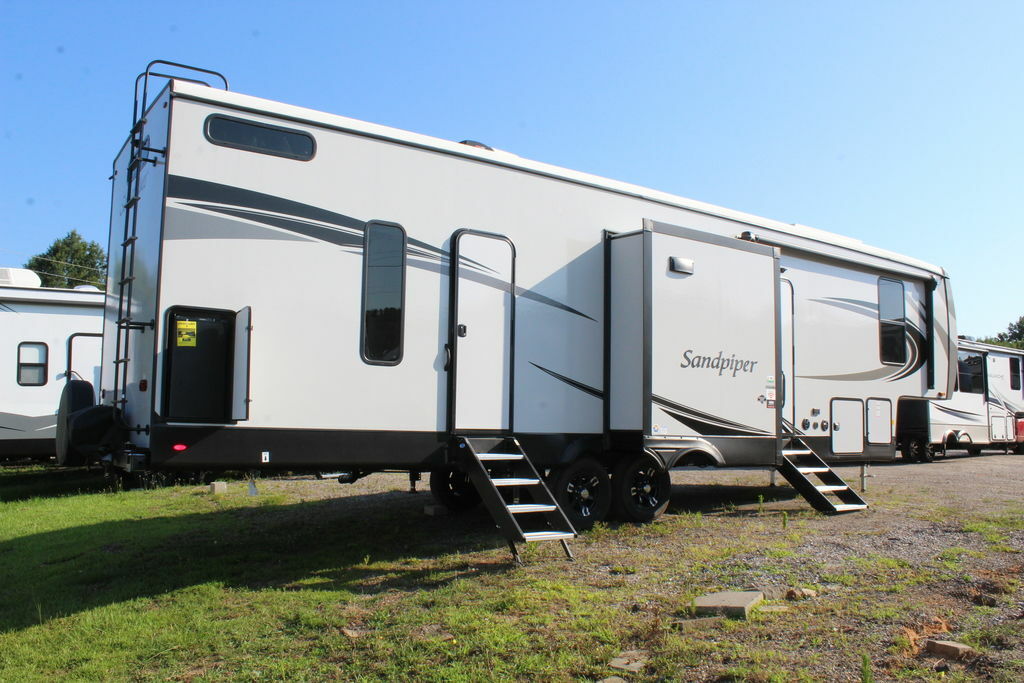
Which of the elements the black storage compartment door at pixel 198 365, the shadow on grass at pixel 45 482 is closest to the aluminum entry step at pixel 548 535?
the black storage compartment door at pixel 198 365

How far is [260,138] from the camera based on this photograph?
5984 millimetres

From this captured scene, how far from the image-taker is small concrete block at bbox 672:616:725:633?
14.8 feet

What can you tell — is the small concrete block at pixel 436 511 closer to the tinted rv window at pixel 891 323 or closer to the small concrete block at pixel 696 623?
the small concrete block at pixel 696 623

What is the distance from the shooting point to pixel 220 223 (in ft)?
18.9

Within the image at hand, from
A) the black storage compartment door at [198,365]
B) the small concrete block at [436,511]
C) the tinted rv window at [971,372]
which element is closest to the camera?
the black storage compartment door at [198,365]

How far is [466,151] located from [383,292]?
153cm

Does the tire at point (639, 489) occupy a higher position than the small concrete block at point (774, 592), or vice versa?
the tire at point (639, 489)

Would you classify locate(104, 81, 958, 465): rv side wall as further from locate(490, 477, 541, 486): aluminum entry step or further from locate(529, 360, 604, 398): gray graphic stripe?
locate(490, 477, 541, 486): aluminum entry step

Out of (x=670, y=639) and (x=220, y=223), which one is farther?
(x=220, y=223)

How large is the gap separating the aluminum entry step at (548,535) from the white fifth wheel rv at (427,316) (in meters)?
0.04

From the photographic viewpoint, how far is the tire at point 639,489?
7793 millimetres

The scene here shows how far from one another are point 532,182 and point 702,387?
265 cm

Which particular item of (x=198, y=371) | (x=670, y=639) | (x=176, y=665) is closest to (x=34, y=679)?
(x=176, y=665)

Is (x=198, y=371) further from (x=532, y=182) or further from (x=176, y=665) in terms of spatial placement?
(x=532, y=182)
